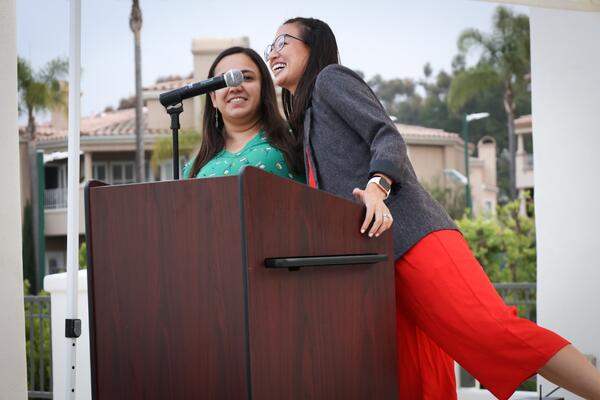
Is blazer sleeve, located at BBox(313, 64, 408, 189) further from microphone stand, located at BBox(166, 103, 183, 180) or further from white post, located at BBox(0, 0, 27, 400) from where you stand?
white post, located at BBox(0, 0, 27, 400)

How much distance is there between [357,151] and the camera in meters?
2.14

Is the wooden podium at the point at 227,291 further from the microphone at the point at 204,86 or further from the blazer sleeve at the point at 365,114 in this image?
the microphone at the point at 204,86

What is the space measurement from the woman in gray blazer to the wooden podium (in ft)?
0.64

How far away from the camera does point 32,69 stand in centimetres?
2731

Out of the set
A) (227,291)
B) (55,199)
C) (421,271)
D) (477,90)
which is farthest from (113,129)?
(227,291)

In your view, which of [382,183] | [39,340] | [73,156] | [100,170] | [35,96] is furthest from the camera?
[100,170]

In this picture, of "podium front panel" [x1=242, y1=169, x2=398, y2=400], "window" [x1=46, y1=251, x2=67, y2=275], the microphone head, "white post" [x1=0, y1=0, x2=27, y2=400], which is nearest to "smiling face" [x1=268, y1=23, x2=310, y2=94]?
the microphone head

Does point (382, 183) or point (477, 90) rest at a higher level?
point (477, 90)

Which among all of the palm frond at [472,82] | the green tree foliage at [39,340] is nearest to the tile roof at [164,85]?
the palm frond at [472,82]

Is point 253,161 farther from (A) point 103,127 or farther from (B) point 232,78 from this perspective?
(A) point 103,127

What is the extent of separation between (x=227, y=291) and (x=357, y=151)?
72 cm

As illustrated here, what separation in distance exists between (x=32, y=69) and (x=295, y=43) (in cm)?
2674

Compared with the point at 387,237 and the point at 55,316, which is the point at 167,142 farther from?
the point at 387,237

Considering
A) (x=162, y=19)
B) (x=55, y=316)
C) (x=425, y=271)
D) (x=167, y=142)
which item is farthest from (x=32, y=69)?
(x=425, y=271)
